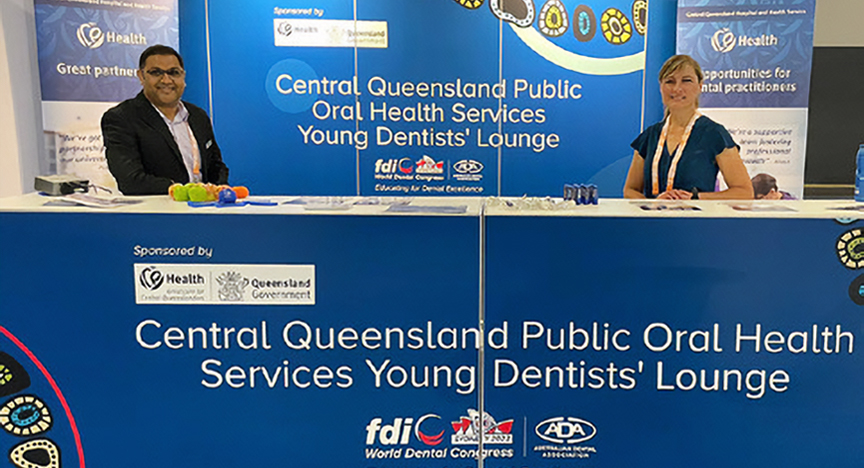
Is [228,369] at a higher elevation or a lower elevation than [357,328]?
lower

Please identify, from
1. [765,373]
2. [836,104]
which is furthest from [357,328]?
[836,104]

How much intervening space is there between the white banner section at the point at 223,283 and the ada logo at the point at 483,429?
563 mm

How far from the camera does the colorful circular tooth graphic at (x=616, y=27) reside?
4570mm

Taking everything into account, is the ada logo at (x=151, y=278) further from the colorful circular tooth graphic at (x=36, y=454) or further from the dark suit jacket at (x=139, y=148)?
the dark suit jacket at (x=139, y=148)

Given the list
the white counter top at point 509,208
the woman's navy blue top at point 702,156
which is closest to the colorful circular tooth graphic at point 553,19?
the woman's navy blue top at point 702,156

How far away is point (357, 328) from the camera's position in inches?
72.2

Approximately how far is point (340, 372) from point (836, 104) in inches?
196

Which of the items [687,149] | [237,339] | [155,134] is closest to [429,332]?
[237,339]

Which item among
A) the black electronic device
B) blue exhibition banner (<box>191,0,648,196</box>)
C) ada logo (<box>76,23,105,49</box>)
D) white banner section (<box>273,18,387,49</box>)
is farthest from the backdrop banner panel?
the black electronic device

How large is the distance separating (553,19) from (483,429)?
3482 mm

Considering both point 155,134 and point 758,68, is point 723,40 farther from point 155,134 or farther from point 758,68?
point 155,134

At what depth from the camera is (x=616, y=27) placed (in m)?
4.57

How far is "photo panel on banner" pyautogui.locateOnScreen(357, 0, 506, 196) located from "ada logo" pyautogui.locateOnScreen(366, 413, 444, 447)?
304cm

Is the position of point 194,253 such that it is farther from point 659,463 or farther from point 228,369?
point 659,463
